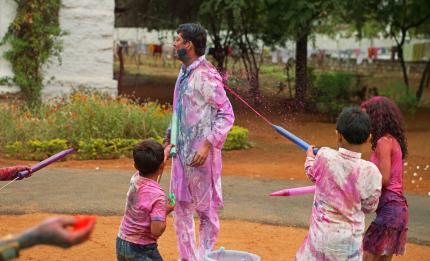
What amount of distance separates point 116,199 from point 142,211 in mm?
3793

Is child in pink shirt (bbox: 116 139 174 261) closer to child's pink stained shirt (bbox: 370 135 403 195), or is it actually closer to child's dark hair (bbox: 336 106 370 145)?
child's dark hair (bbox: 336 106 370 145)

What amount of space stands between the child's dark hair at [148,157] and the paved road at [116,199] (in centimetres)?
315

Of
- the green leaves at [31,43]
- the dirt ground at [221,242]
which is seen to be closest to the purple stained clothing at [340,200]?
the dirt ground at [221,242]

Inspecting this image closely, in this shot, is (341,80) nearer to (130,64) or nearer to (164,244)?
(164,244)

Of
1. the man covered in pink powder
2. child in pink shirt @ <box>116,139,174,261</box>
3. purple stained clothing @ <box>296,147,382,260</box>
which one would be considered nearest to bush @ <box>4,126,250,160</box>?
the man covered in pink powder

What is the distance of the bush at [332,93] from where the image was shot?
18406 mm

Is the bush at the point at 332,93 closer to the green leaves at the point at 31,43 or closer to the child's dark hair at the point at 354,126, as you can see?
the green leaves at the point at 31,43

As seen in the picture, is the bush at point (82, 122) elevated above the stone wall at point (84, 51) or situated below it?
below

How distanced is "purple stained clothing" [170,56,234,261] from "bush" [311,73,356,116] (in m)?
13.5

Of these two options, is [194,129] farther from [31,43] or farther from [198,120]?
[31,43]

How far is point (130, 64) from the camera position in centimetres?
3756

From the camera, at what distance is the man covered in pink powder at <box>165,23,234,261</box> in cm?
492

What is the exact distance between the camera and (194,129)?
496 cm

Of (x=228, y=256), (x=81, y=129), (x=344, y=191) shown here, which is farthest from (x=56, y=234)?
(x=81, y=129)
